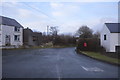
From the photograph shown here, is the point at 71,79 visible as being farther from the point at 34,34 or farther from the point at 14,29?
the point at 34,34

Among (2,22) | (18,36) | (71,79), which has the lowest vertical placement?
(71,79)

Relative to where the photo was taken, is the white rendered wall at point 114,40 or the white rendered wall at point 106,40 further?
the white rendered wall at point 106,40

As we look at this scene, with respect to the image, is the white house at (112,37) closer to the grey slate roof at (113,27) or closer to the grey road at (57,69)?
the grey slate roof at (113,27)

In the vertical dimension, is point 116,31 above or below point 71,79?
above

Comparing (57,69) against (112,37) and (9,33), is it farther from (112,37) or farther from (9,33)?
(9,33)

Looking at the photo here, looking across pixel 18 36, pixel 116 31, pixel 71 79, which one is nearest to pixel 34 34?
pixel 18 36

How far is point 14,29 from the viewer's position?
4772 cm

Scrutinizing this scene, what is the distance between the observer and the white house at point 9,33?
4309 centimetres

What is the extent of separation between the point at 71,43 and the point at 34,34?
1751 centimetres

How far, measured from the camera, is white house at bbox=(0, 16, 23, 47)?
43.1 meters

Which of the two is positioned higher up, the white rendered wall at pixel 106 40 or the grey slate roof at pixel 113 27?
the grey slate roof at pixel 113 27

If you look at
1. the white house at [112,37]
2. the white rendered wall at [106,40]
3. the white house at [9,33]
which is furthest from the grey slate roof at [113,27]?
the white house at [9,33]

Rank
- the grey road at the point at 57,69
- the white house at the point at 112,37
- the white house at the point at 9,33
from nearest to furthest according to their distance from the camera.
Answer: the grey road at the point at 57,69 < the white house at the point at 112,37 < the white house at the point at 9,33

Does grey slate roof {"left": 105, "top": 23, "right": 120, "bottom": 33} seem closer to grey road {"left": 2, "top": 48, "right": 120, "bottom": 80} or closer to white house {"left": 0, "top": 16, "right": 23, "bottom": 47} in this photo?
grey road {"left": 2, "top": 48, "right": 120, "bottom": 80}
